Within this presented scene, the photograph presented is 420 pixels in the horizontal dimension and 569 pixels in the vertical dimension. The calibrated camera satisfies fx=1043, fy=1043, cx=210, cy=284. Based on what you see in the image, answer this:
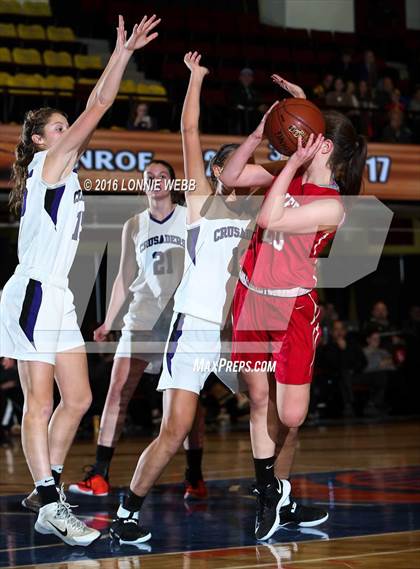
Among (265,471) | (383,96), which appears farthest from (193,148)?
(383,96)

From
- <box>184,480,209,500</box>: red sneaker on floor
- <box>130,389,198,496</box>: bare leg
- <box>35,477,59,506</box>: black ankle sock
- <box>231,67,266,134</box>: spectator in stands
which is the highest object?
<box>231,67,266,134</box>: spectator in stands

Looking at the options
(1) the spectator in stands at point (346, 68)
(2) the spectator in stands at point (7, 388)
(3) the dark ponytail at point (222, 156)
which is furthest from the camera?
(1) the spectator in stands at point (346, 68)

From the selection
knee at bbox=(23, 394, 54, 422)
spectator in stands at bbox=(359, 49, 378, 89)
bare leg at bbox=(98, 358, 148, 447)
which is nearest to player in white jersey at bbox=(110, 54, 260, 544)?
knee at bbox=(23, 394, 54, 422)

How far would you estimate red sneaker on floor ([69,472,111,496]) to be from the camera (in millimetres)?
6492

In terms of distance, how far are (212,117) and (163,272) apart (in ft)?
21.6

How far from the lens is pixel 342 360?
41.5 feet

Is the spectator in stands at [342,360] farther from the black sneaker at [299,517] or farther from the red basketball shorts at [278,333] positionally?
the red basketball shorts at [278,333]

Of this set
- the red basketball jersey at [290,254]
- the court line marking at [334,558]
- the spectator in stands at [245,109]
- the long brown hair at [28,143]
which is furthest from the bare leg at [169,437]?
the spectator in stands at [245,109]

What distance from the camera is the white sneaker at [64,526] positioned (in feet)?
15.4

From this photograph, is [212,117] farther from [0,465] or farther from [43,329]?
[43,329]

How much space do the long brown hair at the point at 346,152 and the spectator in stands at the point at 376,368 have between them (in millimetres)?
8109

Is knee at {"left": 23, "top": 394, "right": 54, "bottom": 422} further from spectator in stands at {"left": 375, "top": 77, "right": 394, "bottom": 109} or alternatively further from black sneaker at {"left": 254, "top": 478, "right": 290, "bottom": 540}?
spectator in stands at {"left": 375, "top": 77, "right": 394, "bottom": 109}

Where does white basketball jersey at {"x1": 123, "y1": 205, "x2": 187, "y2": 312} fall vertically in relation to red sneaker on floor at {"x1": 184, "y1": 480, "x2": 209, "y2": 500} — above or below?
above
